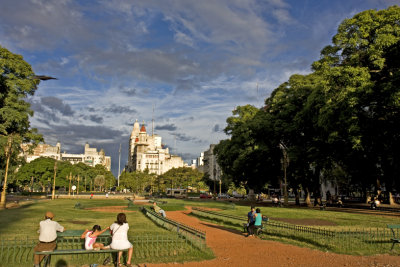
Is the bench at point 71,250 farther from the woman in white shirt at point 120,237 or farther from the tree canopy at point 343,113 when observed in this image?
the tree canopy at point 343,113

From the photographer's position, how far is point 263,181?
147ft

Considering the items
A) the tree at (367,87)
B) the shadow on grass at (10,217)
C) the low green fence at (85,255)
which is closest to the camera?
the low green fence at (85,255)

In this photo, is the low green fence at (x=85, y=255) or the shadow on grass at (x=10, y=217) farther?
the shadow on grass at (x=10, y=217)

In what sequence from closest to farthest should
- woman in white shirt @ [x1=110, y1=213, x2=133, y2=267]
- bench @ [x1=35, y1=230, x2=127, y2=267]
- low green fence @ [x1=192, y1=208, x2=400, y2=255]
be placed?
1. bench @ [x1=35, y1=230, x2=127, y2=267]
2. woman in white shirt @ [x1=110, y1=213, x2=133, y2=267]
3. low green fence @ [x1=192, y1=208, x2=400, y2=255]

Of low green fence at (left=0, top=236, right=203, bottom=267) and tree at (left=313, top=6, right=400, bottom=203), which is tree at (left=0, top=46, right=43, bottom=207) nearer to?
low green fence at (left=0, top=236, right=203, bottom=267)

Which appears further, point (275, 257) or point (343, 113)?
point (343, 113)

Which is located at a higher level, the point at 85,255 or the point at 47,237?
the point at 47,237

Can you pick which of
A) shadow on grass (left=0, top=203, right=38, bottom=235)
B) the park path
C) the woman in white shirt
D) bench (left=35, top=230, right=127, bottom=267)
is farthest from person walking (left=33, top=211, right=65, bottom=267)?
shadow on grass (left=0, top=203, right=38, bottom=235)

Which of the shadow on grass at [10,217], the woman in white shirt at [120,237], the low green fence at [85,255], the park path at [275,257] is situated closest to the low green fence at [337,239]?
the park path at [275,257]

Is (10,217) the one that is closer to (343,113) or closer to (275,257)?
(275,257)

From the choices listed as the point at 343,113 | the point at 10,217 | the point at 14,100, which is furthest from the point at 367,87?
the point at 14,100

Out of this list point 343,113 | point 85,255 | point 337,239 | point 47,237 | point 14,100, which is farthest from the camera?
point 14,100

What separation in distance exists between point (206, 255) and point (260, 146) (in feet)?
93.0

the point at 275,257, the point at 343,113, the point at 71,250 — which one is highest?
the point at 343,113
